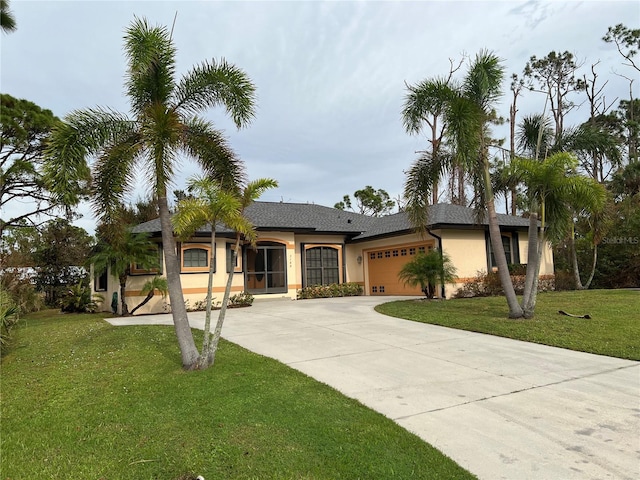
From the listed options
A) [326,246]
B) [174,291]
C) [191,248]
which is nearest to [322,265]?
[326,246]

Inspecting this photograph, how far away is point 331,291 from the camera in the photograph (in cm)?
1973

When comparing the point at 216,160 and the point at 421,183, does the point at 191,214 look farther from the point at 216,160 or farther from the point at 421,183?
the point at 421,183

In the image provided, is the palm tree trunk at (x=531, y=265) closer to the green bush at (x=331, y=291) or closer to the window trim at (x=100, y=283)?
the green bush at (x=331, y=291)

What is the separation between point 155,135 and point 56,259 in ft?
74.2

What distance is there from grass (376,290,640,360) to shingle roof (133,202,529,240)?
4421 millimetres

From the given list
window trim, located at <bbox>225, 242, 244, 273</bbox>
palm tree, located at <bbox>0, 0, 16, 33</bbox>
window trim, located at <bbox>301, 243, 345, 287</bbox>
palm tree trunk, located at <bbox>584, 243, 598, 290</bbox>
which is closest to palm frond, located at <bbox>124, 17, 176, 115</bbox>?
window trim, located at <bbox>225, 242, 244, 273</bbox>

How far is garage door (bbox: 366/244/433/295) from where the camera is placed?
18820 millimetres

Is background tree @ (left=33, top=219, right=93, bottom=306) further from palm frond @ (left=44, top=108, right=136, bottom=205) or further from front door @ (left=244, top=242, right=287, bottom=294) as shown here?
palm frond @ (left=44, top=108, right=136, bottom=205)

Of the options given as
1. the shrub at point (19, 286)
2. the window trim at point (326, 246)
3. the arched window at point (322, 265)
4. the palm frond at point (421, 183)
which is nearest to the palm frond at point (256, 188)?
the palm frond at point (421, 183)

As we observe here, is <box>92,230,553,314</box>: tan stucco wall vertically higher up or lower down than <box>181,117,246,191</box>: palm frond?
lower down

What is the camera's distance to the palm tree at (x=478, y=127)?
10328 millimetres

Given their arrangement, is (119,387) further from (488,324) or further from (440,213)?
(440,213)

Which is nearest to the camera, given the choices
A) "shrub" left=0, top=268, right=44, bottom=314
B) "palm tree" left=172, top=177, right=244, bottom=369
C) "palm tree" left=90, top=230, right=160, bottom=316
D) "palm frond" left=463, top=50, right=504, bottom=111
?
"palm tree" left=172, top=177, right=244, bottom=369

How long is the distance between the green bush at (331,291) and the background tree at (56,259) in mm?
14072
